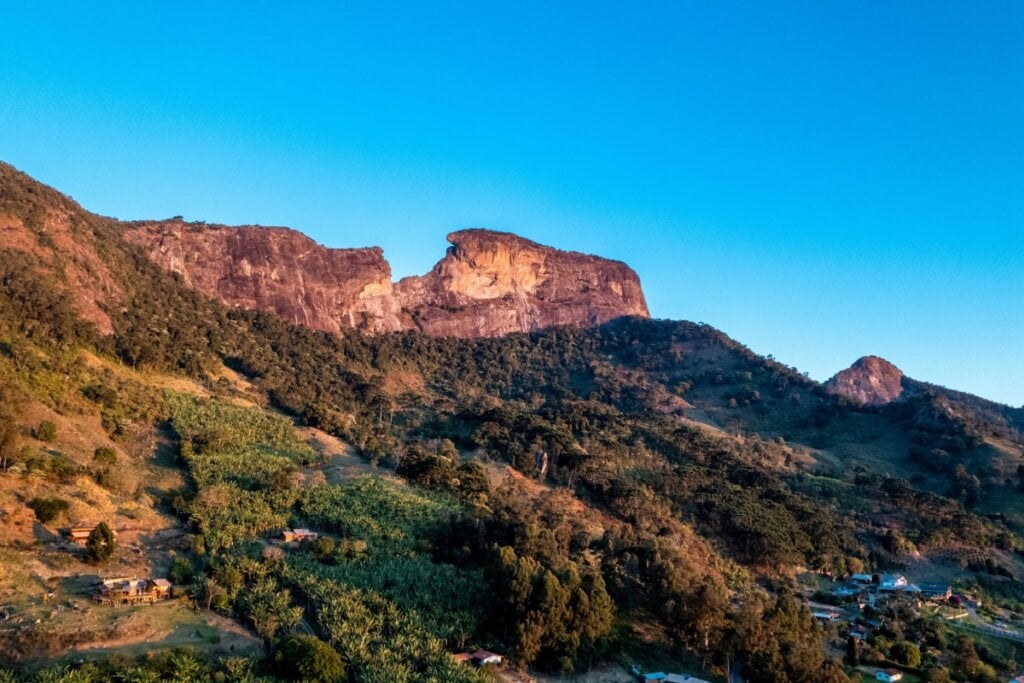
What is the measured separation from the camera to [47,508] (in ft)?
101

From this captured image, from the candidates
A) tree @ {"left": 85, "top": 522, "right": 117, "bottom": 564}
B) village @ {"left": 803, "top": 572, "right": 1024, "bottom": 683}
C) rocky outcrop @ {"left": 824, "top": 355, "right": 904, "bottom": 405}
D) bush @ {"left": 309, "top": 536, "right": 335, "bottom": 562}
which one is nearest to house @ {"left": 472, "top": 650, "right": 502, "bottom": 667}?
bush @ {"left": 309, "top": 536, "right": 335, "bottom": 562}

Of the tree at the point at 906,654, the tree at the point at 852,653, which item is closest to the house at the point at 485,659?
the tree at the point at 852,653

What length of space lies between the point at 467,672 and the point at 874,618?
2676 cm

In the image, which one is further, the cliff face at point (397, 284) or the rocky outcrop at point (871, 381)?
the rocky outcrop at point (871, 381)

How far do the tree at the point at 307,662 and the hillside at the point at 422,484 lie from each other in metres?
0.24

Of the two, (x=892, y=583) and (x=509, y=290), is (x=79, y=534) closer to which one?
(x=892, y=583)

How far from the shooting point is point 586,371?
111125 mm

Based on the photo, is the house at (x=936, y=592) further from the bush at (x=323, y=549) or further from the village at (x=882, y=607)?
the bush at (x=323, y=549)

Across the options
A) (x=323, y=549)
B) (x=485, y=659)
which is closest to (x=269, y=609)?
(x=323, y=549)

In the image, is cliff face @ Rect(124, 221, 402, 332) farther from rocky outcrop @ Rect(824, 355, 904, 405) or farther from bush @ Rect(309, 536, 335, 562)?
rocky outcrop @ Rect(824, 355, 904, 405)

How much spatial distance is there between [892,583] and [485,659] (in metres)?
32.3

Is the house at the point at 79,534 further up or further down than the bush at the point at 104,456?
further down

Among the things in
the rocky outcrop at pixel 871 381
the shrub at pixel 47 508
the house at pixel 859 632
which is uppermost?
the rocky outcrop at pixel 871 381

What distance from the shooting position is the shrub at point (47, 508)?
30.7 meters
